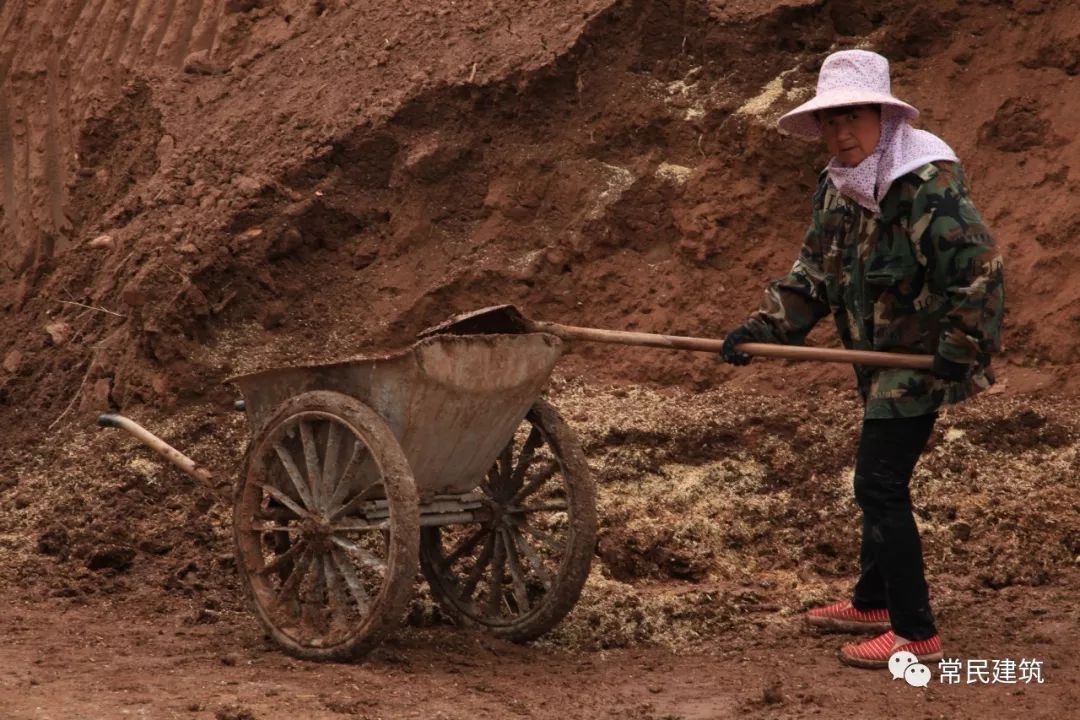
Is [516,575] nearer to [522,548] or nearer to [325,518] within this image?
[522,548]

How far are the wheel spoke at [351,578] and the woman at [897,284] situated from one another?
1646mm

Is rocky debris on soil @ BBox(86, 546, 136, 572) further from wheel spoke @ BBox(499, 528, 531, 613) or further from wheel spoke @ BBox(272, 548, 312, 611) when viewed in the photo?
wheel spoke @ BBox(499, 528, 531, 613)

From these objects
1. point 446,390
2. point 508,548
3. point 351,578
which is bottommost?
point 351,578

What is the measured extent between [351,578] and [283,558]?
0.35m

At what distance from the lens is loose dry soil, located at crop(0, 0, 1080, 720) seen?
6.58 metres

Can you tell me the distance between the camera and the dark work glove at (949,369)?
491 cm

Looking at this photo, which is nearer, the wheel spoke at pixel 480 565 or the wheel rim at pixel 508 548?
the wheel rim at pixel 508 548

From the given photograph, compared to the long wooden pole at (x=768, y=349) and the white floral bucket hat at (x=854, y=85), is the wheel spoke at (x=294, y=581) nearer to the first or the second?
the long wooden pole at (x=768, y=349)

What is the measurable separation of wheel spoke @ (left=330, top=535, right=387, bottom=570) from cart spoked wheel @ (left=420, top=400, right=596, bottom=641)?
681 millimetres

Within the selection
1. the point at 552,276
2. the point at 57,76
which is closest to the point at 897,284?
the point at 552,276

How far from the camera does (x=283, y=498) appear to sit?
5.55 m

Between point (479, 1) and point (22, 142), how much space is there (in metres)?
4.27

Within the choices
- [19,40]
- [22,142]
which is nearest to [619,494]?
[22,142]

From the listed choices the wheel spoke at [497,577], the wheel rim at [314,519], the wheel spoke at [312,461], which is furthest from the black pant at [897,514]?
the wheel spoke at [312,461]
